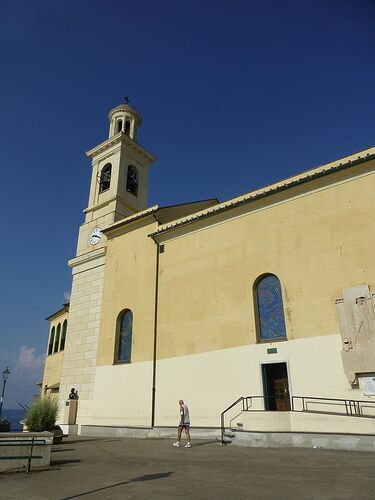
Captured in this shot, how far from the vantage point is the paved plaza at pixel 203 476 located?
6.05 metres

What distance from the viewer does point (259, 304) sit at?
15406mm

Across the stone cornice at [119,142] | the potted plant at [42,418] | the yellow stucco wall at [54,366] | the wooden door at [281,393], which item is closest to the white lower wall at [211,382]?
the wooden door at [281,393]

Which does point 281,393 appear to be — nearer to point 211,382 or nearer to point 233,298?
point 211,382

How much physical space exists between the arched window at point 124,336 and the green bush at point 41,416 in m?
5.02

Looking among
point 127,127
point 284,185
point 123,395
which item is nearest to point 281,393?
point 123,395

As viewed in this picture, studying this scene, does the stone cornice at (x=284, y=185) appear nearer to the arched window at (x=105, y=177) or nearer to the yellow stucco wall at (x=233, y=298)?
the yellow stucco wall at (x=233, y=298)

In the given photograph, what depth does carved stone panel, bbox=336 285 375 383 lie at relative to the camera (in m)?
12.1

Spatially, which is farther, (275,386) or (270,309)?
(270,309)

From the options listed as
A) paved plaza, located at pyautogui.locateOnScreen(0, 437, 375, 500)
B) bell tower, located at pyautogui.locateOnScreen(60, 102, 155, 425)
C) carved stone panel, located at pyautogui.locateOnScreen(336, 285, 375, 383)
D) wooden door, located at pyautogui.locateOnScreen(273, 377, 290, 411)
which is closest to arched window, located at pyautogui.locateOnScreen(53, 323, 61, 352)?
bell tower, located at pyautogui.locateOnScreen(60, 102, 155, 425)

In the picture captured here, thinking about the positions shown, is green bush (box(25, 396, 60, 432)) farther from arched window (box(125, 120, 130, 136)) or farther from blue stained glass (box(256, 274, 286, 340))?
arched window (box(125, 120, 130, 136))

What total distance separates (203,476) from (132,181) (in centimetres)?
2085

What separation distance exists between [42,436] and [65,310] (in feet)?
61.4

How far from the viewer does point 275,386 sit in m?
14.2

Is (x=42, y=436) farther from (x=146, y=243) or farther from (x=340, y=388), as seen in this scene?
(x=146, y=243)
